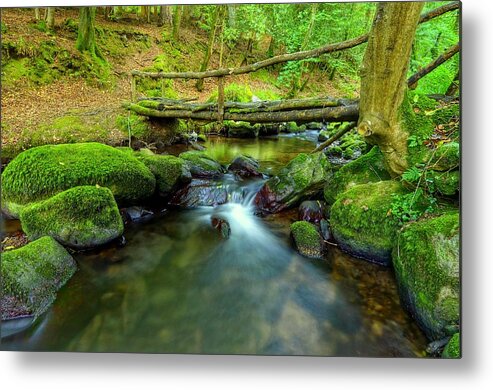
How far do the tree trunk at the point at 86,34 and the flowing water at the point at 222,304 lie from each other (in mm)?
3145

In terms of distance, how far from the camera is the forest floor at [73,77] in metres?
3.66

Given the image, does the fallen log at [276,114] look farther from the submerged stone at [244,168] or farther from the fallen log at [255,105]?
the submerged stone at [244,168]

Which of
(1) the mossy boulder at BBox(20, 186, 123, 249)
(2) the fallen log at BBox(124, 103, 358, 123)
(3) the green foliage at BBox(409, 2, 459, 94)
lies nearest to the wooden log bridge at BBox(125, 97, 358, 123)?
(2) the fallen log at BBox(124, 103, 358, 123)

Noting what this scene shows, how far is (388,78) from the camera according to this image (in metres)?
2.86

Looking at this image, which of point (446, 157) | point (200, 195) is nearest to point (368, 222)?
point (446, 157)

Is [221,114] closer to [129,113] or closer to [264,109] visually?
[264,109]

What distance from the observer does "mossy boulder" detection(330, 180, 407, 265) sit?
302 centimetres

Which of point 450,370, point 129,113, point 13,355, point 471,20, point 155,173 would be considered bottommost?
point 13,355

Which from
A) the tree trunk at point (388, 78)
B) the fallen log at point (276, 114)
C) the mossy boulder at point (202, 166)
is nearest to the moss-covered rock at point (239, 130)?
the fallen log at point (276, 114)

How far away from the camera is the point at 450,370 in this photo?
85.7 inches

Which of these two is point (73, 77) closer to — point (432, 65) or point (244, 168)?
point (244, 168)

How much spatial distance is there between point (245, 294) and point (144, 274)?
0.98m

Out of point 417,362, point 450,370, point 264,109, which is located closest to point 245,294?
point 417,362

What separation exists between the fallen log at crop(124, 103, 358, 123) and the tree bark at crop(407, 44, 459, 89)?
2.27 ft
